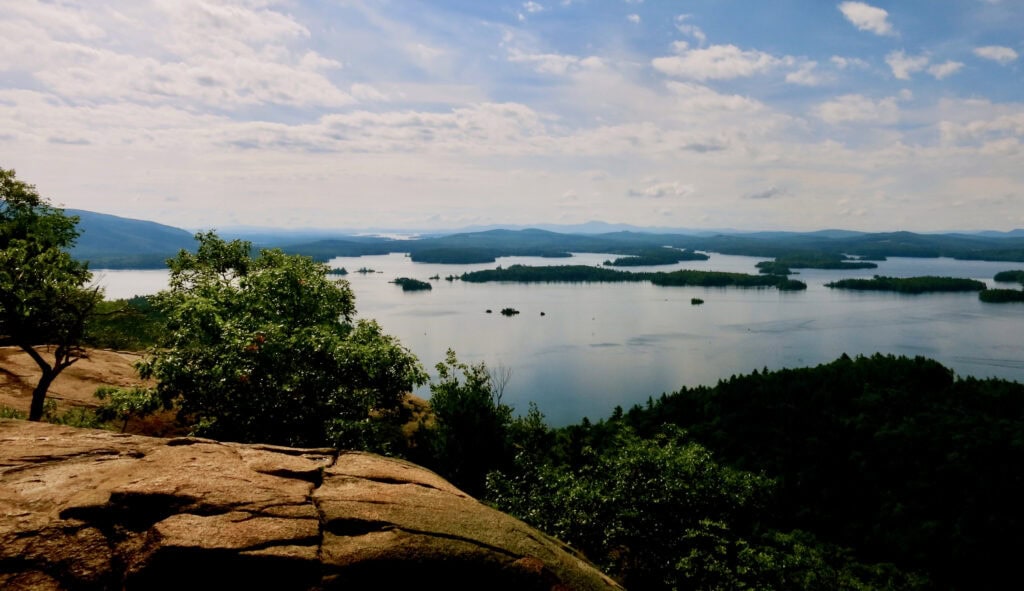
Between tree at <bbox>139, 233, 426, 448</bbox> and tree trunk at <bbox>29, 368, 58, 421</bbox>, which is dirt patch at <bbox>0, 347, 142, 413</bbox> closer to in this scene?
tree trunk at <bbox>29, 368, 58, 421</bbox>

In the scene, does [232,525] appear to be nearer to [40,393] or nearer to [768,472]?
[40,393]

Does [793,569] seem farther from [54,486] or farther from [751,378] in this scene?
[751,378]

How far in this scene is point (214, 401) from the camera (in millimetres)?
15602

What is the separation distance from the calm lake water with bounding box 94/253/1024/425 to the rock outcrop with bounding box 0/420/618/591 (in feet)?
186

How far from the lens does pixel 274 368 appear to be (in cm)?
1594

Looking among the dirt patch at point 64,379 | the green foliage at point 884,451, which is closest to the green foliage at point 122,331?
the dirt patch at point 64,379

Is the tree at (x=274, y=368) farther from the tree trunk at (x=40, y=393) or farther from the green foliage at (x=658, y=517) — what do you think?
the green foliage at (x=658, y=517)

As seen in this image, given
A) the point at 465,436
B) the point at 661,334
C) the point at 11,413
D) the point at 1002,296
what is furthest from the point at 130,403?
the point at 1002,296

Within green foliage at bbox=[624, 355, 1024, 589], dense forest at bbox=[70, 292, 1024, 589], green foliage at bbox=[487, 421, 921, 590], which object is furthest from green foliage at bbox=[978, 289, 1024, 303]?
green foliage at bbox=[487, 421, 921, 590]

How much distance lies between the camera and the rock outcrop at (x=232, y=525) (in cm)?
665

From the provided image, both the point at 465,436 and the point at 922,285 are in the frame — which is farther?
the point at 922,285

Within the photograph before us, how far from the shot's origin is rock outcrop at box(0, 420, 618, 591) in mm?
6652

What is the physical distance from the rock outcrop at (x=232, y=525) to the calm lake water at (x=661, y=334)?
56820 millimetres

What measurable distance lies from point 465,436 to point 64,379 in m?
17.7
